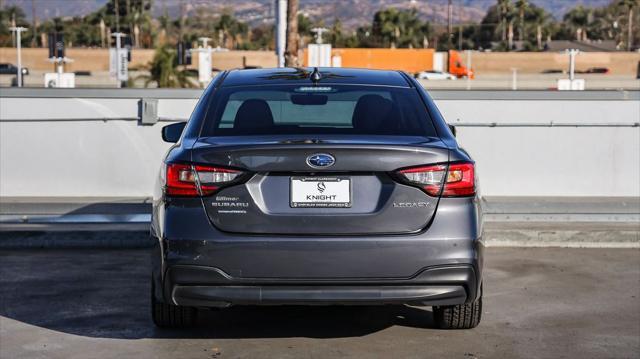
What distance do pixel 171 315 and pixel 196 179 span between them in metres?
1.17

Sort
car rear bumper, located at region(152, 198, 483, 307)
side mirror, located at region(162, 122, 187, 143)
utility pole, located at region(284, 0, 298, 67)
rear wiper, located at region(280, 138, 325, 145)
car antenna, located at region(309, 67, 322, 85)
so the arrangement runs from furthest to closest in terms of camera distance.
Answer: utility pole, located at region(284, 0, 298, 67)
side mirror, located at region(162, 122, 187, 143)
car antenna, located at region(309, 67, 322, 85)
rear wiper, located at region(280, 138, 325, 145)
car rear bumper, located at region(152, 198, 483, 307)

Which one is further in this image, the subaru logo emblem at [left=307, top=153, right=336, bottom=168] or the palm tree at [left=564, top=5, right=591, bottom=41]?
the palm tree at [left=564, top=5, right=591, bottom=41]

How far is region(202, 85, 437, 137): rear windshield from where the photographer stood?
19.9 feet

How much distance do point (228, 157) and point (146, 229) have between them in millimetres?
4501

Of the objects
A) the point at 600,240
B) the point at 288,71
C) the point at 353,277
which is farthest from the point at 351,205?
the point at 600,240

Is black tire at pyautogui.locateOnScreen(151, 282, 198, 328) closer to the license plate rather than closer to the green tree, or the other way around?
the license plate

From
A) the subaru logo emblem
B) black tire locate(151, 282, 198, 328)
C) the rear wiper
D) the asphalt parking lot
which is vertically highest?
the rear wiper

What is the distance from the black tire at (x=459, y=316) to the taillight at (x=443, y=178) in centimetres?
95

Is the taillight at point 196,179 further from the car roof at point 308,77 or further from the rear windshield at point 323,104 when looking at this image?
the car roof at point 308,77

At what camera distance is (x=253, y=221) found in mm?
5562

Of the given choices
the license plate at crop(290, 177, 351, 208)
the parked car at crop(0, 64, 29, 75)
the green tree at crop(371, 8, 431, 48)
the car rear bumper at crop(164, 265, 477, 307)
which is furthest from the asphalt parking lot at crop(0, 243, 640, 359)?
the green tree at crop(371, 8, 431, 48)

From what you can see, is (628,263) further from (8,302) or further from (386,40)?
(386,40)

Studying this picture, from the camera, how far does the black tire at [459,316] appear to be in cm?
643

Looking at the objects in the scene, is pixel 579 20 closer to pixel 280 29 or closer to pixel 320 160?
pixel 280 29
